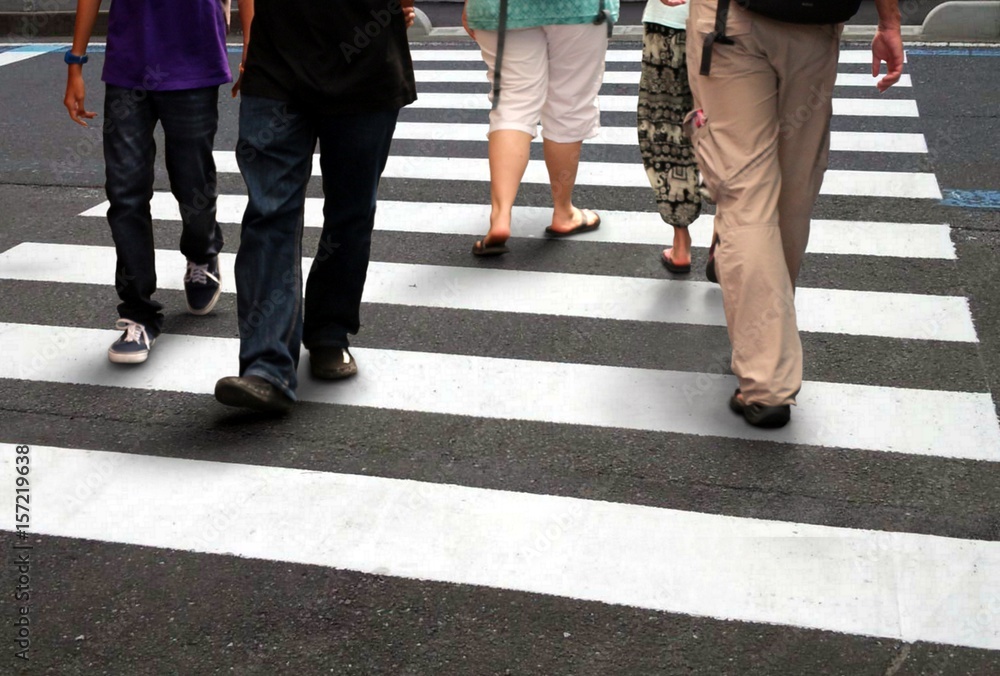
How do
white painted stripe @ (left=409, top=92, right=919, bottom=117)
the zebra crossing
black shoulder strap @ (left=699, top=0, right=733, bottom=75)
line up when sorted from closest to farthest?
the zebra crossing < black shoulder strap @ (left=699, top=0, right=733, bottom=75) < white painted stripe @ (left=409, top=92, right=919, bottom=117)

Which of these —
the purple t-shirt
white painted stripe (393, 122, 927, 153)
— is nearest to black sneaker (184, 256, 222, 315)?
the purple t-shirt

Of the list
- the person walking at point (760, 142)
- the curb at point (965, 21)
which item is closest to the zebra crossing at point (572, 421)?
the person walking at point (760, 142)

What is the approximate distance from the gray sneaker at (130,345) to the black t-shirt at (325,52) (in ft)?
3.69

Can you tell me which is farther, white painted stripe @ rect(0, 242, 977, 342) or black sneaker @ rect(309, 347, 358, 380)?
white painted stripe @ rect(0, 242, 977, 342)

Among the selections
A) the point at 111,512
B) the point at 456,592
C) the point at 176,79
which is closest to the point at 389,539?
the point at 456,592

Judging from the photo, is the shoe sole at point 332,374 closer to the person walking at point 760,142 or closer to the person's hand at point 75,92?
the person's hand at point 75,92

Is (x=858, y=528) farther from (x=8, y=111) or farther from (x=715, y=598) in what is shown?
(x=8, y=111)

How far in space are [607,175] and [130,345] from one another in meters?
2.99

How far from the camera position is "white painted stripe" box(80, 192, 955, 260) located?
5.12 metres

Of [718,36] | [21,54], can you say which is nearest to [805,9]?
[718,36]

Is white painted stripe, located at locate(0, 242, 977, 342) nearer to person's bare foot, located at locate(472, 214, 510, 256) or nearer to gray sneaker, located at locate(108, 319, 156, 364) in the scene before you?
person's bare foot, located at locate(472, 214, 510, 256)

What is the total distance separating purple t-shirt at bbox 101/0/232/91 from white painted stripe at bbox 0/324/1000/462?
38.1 inches

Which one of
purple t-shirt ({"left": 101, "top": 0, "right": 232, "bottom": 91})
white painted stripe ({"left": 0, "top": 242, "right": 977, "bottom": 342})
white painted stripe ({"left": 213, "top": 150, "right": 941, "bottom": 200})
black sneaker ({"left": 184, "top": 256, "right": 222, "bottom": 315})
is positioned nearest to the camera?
purple t-shirt ({"left": 101, "top": 0, "right": 232, "bottom": 91})

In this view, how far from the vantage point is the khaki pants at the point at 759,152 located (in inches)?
135
